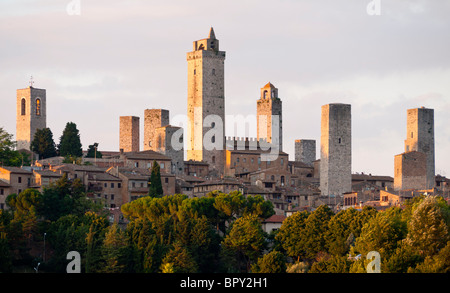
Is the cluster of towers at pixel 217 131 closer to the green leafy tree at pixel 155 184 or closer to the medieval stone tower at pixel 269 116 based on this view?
the medieval stone tower at pixel 269 116

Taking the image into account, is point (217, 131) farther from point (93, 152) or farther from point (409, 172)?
point (409, 172)

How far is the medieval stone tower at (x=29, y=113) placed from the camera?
91375 mm

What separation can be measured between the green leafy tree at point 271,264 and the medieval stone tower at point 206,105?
30438 millimetres

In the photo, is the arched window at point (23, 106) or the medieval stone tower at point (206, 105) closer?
the medieval stone tower at point (206, 105)

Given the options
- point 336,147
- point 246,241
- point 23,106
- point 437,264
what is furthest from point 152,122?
point 437,264

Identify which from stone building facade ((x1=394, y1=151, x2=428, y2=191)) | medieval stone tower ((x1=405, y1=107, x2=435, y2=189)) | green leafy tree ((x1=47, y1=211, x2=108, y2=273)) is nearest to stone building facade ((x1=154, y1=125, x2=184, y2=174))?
stone building facade ((x1=394, y1=151, x2=428, y2=191))

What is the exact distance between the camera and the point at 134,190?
72.9 m

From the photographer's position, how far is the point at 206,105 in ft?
298

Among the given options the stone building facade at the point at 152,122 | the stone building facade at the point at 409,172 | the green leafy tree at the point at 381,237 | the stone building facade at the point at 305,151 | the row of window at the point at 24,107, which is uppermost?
the row of window at the point at 24,107

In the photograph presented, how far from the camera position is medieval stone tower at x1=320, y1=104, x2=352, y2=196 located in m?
85.9

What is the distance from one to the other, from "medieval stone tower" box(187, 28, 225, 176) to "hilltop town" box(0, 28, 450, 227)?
2.6 inches

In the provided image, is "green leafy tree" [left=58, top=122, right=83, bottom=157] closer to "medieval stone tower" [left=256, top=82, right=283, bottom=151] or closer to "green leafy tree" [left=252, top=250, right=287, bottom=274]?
"medieval stone tower" [left=256, top=82, right=283, bottom=151]

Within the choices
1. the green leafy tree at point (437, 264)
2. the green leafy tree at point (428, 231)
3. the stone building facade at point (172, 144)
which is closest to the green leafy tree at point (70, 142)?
the stone building facade at point (172, 144)

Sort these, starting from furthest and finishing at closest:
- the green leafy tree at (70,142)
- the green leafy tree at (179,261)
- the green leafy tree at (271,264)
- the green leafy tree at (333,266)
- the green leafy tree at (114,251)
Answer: the green leafy tree at (70,142) < the green leafy tree at (114,251) < the green leafy tree at (179,261) < the green leafy tree at (271,264) < the green leafy tree at (333,266)
